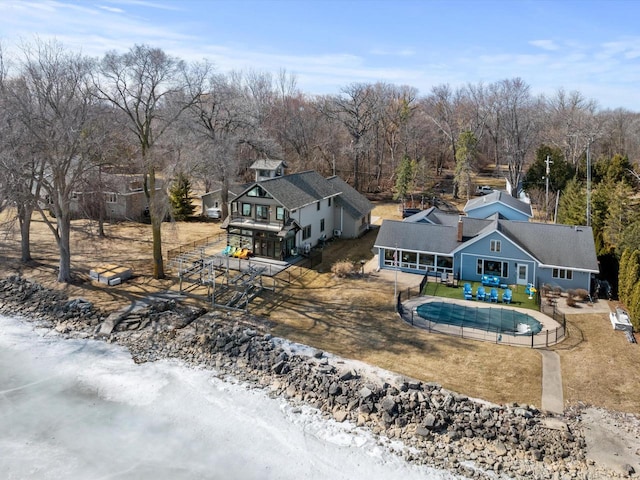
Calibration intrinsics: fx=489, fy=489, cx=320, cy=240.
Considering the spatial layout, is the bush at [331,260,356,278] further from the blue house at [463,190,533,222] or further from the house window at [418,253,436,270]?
the blue house at [463,190,533,222]

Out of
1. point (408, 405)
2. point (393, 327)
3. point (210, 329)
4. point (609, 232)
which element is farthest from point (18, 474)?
point (609, 232)

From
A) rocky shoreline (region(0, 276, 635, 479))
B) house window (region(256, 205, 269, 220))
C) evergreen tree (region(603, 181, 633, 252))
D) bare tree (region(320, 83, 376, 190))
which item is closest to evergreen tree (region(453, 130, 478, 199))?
bare tree (region(320, 83, 376, 190))

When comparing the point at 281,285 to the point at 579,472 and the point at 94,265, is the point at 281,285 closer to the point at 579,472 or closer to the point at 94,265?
the point at 94,265

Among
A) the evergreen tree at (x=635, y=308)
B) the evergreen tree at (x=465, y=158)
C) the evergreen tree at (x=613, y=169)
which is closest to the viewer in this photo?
the evergreen tree at (x=635, y=308)

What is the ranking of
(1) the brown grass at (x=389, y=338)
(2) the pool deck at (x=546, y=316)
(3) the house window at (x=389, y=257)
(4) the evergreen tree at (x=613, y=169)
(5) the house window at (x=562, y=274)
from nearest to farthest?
(2) the pool deck at (x=546, y=316) → (1) the brown grass at (x=389, y=338) → (5) the house window at (x=562, y=274) → (3) the house window at (x=389, y=257) → (4) the evergreen tree at (x=613, y=169)

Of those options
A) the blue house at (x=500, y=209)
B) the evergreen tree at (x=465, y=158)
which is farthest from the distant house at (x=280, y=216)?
the evergreen tree at (x=465, y=158)

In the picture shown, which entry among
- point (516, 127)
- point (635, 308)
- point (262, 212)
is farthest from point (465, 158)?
point (635, 308)

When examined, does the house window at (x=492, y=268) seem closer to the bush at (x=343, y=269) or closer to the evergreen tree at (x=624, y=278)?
the evergreen tree at (x=624, y=278)
